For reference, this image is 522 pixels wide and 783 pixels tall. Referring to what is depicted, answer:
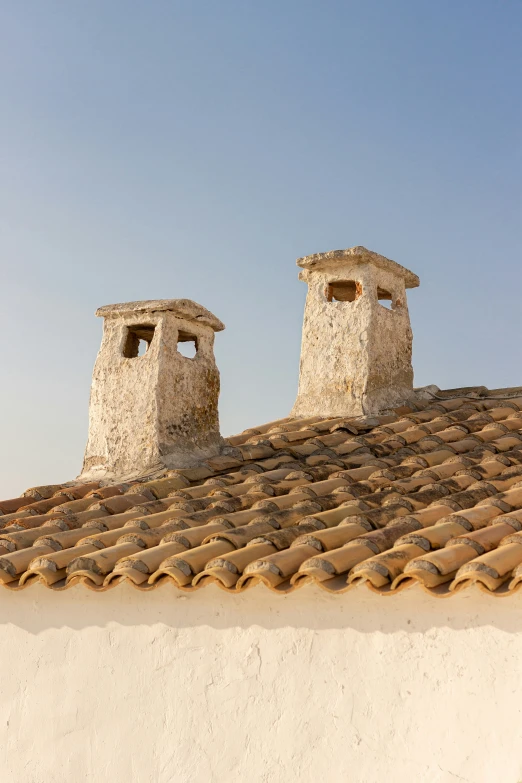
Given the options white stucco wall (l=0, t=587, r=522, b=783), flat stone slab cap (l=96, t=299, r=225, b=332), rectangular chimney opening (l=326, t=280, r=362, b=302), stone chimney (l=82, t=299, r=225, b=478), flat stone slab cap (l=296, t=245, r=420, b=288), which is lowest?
white stucco wall (l=0, t=587, r=522, b=783)

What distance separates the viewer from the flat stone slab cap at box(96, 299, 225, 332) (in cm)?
711

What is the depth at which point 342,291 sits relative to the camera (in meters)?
8.49

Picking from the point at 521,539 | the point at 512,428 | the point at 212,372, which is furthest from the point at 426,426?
the point at 521,539

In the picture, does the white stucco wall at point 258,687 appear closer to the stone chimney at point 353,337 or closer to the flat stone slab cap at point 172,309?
the flat stone slab cap at point 172,309

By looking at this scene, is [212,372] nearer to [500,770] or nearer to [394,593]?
[394,593]

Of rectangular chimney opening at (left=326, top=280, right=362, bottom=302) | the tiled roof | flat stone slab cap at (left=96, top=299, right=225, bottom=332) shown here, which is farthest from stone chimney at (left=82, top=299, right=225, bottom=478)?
rectangular chimney opening at (left=326, top=280, right=362, bottom=302)

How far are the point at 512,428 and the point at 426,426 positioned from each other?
710mm

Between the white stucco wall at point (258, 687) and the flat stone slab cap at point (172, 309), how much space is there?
9.24ft

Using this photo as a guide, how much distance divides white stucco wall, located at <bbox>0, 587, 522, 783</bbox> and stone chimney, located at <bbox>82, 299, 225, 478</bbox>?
6.38 ft

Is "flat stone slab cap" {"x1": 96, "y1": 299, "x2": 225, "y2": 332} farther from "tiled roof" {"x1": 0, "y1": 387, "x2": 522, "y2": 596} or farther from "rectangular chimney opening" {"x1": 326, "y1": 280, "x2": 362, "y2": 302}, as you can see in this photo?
"rectangular chimney opening" {"x1": 326, "y1": 280, "x2": 362, "y2": 302}

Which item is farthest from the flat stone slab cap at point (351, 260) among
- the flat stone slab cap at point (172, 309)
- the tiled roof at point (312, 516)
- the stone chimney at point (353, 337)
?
the tiled roof at point (312, 516)

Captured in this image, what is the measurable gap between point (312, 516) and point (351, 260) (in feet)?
Answer: 12.3

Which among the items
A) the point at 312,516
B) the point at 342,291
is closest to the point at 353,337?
the point at 342,291

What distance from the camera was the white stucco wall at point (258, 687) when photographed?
3781 millimetres
